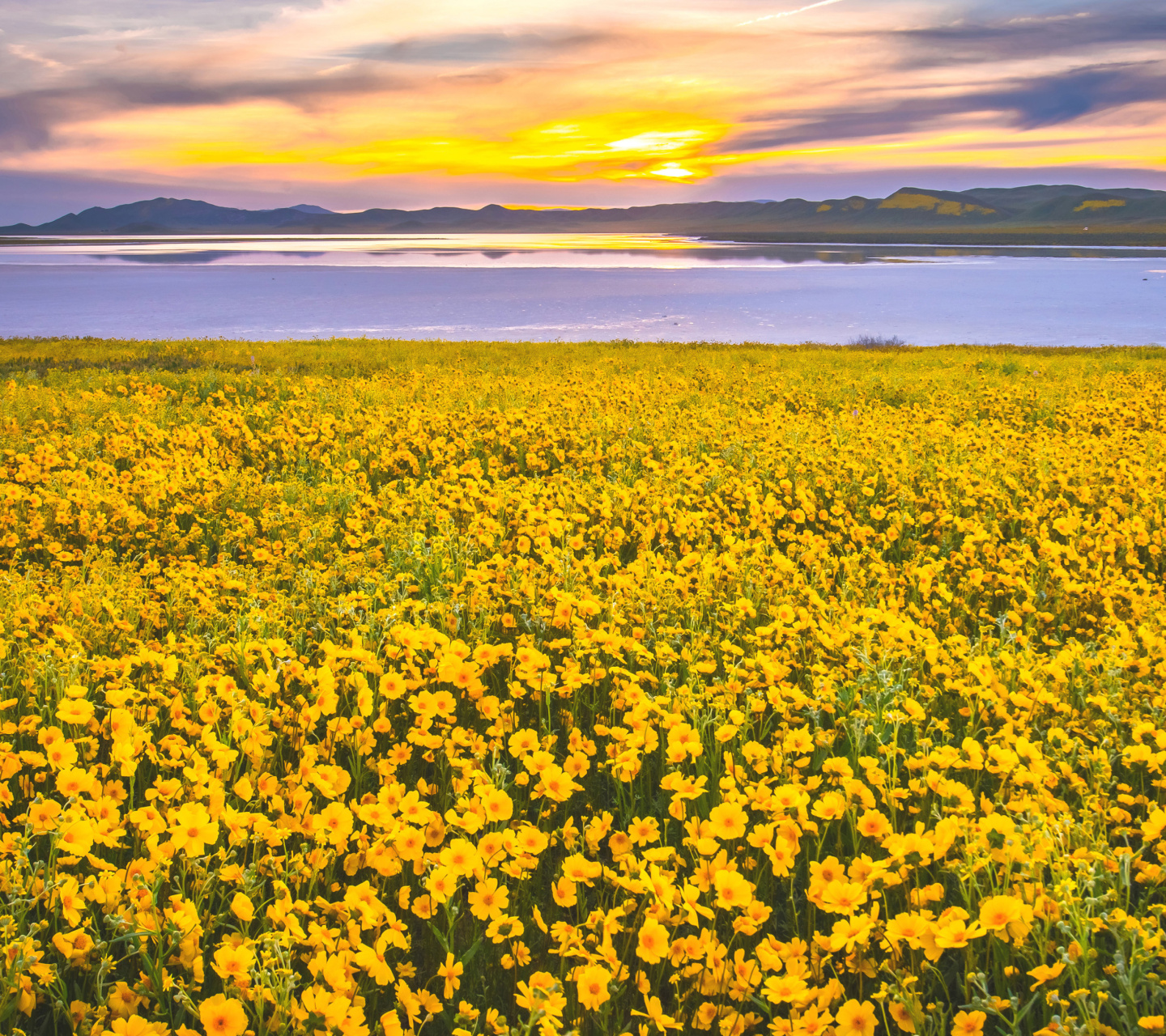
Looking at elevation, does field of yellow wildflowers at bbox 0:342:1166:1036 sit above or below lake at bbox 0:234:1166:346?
below

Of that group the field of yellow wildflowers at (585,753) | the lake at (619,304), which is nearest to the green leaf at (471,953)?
the field of yellow wildflowers at (585,753)

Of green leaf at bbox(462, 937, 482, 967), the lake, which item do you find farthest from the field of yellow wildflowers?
the lake

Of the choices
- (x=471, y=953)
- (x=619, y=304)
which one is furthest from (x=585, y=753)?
(x=619, y=304)

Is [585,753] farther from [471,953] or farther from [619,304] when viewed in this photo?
[619,304]

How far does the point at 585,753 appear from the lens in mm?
3594

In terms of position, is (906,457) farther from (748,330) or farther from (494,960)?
(748,330)

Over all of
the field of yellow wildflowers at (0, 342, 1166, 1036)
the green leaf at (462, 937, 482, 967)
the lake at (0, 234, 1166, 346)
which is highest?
the lake at (0, 234, 1166, 346)

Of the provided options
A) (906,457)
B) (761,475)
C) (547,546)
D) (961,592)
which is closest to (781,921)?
(547,546)

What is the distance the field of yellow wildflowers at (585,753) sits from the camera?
2352 mm

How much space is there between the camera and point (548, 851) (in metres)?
3.34

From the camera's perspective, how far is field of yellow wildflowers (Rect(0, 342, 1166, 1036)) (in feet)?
7.72

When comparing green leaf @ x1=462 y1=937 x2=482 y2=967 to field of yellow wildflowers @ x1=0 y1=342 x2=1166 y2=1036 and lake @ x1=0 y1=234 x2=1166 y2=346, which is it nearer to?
field of yellow wildflowers @ x1=0 y1=342 x2=1166 y2=1036

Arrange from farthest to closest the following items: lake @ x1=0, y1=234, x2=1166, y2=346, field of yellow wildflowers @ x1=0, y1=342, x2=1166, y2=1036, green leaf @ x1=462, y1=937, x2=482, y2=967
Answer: lake @ x1=0, y1=234, x2=1166, y2=346, green leaf @ x1=462, y1=937, x2=482, y2=967, field of yellow wildflowers @ x1=0, y1=342, x2=1166, y2=1036

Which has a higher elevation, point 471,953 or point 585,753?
point 585,753
